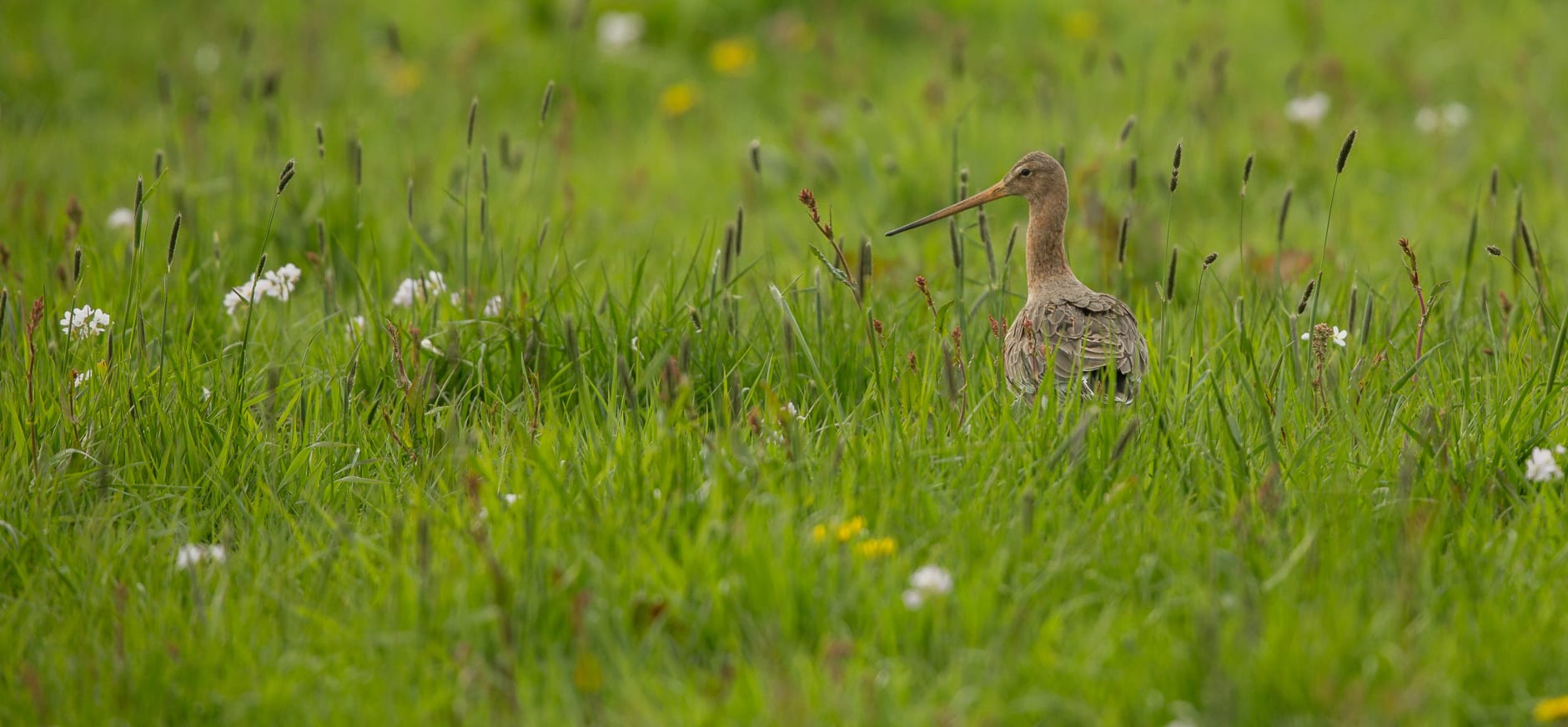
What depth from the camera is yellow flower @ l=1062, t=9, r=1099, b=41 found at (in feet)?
28.5

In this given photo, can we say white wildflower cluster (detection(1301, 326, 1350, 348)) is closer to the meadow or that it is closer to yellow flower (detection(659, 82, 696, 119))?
the meadow

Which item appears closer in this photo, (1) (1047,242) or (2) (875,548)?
(2) (875,548)

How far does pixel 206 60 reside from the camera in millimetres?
8586

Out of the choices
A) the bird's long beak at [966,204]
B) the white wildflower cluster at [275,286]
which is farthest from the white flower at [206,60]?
the bird's long beak at [966,204]

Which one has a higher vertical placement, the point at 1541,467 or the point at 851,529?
the point at 851,529

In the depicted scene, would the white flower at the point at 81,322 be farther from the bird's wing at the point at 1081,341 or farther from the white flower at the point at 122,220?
the bird's wing at the point at 1081,341

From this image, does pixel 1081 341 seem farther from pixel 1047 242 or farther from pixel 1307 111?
pixel 1307 111

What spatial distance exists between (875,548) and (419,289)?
2138 millimetres

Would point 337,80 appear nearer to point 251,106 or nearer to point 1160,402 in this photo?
point 251,106

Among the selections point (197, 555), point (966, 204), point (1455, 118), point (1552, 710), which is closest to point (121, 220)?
point (197, 555)

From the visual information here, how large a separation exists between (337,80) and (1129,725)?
7.25 meters

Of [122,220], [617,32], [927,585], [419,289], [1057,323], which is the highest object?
[617,32]

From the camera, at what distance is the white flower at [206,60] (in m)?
8.40

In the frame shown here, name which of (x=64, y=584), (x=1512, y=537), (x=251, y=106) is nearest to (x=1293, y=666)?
(x=1512, y=537)
